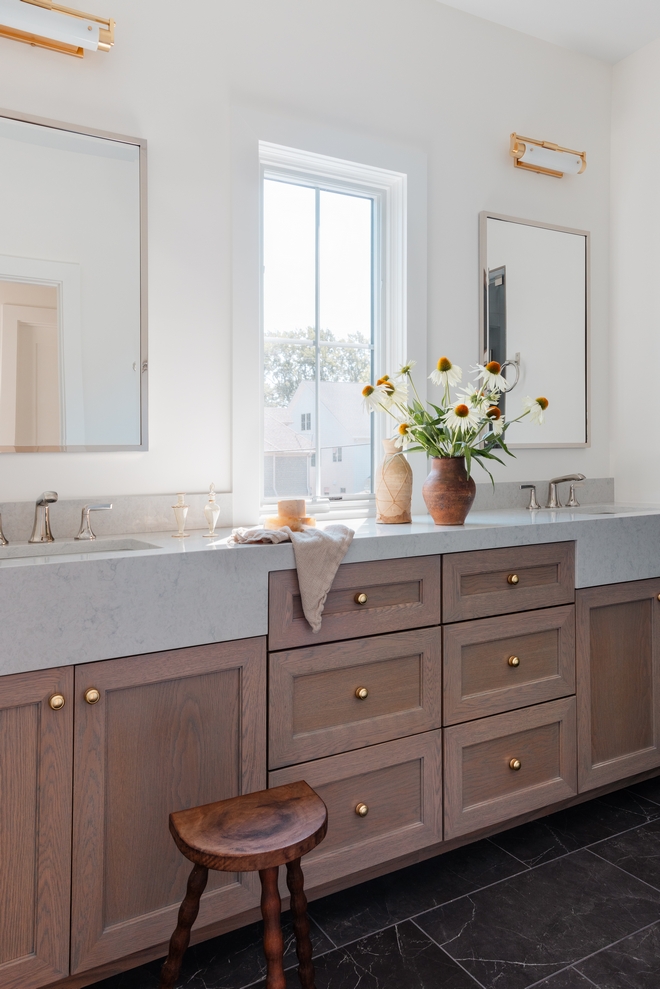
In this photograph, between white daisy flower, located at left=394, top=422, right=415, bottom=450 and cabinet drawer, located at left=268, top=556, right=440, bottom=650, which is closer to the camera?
cabinet drawer, located at left=268, top=556, right=440, bottom=650

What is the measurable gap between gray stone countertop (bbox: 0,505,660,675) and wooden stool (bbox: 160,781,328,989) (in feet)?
1.16

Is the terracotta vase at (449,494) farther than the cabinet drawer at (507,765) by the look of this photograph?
Yes

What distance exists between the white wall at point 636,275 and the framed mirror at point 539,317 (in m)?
0.17

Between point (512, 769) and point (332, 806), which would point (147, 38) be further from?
point (512, 769)

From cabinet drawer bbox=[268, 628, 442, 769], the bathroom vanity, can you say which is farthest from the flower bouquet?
cabinet drawer bbox=[268, 628, 442, 769]

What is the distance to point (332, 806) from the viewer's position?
167 cm

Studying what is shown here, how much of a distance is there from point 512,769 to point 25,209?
6.66ft

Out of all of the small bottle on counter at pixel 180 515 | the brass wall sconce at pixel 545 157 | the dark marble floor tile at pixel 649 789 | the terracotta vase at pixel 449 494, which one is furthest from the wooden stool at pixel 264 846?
the brass wall sconce at pixel 545 157

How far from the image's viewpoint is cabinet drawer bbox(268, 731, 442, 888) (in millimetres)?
1645

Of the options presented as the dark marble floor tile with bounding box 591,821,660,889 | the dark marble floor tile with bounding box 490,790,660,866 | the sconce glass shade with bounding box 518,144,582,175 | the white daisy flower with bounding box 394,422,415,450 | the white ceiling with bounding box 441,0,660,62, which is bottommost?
the dark marble floor tile with bounding box 490,790,660,866

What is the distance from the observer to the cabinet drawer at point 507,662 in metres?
1.85

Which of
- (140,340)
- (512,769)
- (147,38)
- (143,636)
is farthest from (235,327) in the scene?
(512,769)

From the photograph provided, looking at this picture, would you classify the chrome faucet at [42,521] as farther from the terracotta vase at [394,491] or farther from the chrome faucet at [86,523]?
the terracotta vase at [394,491]

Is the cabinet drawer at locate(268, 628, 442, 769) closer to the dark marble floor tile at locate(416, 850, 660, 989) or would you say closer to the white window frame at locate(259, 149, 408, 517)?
the dark marble floor tile at locate(416, 850, 660, 989)
